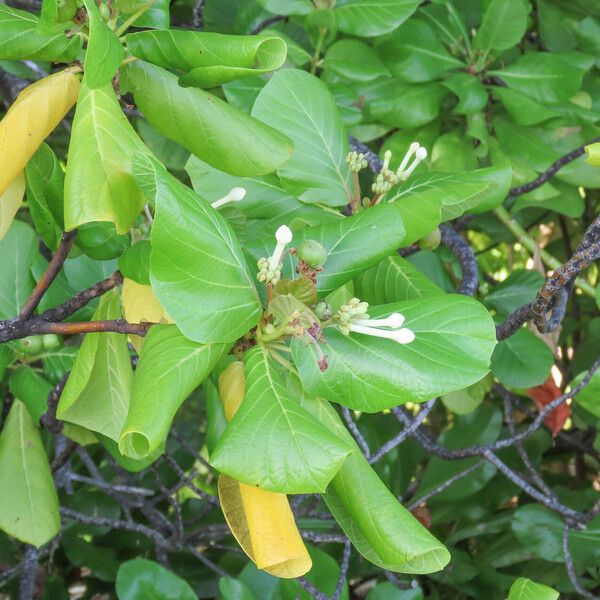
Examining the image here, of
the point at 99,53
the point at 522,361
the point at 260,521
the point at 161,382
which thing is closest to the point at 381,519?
the point at 260,521

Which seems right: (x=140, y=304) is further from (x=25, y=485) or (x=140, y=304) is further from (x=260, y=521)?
(x=25, y=485)

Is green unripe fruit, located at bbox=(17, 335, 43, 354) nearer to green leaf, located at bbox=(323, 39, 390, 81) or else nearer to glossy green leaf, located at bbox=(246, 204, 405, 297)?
glossy green leaf, located at bbox=(246, 204, 405, 297)

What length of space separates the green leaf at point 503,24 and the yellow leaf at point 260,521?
0.90m

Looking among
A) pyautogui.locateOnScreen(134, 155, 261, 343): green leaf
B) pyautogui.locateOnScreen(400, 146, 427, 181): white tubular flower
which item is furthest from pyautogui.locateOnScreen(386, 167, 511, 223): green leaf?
pyautogui.locateOnScreen(134, 155, 261, 343): green leaf

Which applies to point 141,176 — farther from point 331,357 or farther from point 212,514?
point 212,514

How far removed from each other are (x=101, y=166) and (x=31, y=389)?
19.5 inches

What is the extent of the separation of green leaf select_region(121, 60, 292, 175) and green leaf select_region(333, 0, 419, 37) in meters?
0.53

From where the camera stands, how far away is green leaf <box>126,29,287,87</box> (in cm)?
77

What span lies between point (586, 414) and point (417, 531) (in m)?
1.05

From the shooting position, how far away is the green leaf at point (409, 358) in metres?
0.75

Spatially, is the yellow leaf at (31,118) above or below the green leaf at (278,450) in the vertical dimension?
above

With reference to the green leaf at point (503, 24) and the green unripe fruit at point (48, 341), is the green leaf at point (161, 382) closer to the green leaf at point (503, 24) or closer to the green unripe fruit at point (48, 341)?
the green unripe fruit at point (48, 341)

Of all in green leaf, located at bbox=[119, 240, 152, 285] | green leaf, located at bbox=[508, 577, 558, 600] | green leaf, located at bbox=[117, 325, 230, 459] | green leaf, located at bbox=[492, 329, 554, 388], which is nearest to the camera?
green leaf, located at bbox=[117, 325, 230, 459]

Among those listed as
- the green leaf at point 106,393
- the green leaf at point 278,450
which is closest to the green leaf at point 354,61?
the green leaf at point 106,393
